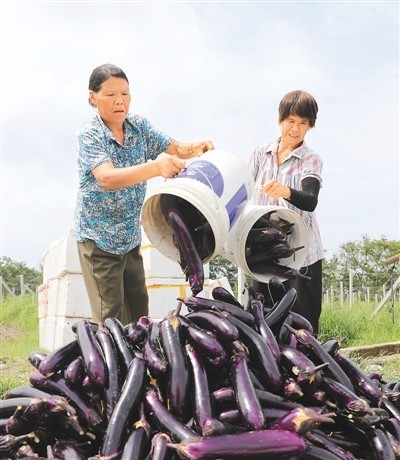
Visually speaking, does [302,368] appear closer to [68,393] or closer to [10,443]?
[68,393]

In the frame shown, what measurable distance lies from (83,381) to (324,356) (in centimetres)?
74

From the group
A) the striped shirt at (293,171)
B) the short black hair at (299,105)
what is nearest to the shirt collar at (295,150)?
the striped shirt at (293,171)

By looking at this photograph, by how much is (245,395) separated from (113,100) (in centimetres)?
186

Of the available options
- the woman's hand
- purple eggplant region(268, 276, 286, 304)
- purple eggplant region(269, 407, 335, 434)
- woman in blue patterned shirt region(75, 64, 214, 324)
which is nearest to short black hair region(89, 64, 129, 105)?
woman in blue patterned shirt region(75, 64, 214, 324)

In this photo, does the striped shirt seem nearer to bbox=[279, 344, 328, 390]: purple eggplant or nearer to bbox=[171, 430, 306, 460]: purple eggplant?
bbox=[279, 344, 328, 390]: purple eggplant

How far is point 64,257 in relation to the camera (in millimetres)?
5457

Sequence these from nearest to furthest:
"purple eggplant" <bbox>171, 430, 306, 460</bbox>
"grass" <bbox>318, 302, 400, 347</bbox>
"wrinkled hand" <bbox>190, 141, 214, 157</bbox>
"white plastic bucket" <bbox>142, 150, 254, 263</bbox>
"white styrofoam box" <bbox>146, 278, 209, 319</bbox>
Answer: "purple eggplant" <bbox>171, 430, 306, 460</bbox> < "white plastic bucket" <bbox>142, 150, 254, 263</bbox> < "wrinkled hand" <bbox>190, 141, 214, 157</bbox> < "white styrofoam box" <bbox>146, 278, 209, 319</bbox> < "grass" <bbox>318, 302, 400, 347</bbox>

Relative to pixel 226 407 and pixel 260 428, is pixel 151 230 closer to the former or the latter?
pixel 226 407

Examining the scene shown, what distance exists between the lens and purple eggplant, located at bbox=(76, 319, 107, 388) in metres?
1.51

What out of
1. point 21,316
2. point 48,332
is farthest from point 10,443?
point 21,316

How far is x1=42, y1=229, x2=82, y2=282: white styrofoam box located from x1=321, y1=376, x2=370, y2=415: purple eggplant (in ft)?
13.4

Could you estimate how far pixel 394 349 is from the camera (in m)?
5.98

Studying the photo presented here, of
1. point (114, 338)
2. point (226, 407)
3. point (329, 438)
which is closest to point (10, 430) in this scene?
point (114, 338)

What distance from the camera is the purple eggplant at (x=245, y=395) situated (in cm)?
132
